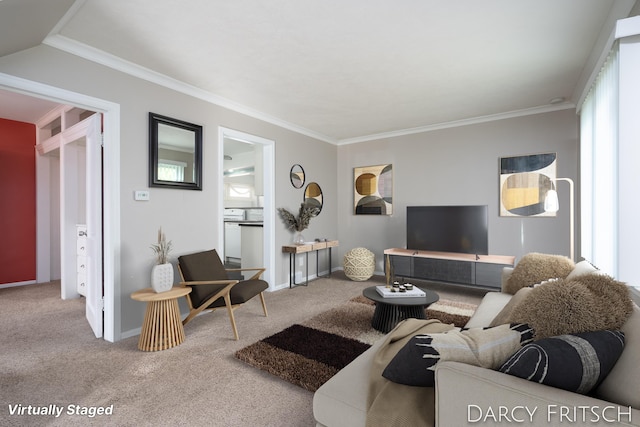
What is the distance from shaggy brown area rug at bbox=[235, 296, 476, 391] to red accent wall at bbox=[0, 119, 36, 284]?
4.67m

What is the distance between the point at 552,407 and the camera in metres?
0.84

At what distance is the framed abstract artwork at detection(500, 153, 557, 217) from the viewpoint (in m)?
4.17

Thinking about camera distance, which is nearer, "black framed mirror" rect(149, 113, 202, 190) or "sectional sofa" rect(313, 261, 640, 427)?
"sectional sofa" rect(313, 261, 640, 427)

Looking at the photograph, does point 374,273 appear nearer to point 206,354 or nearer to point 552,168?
point 552,168

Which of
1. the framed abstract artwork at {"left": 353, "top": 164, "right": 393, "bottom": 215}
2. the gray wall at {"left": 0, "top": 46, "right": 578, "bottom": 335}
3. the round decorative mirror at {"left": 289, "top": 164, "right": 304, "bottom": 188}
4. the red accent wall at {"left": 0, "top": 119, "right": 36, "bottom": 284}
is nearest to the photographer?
the gray wall at {"left": 0, "top": 46, "right": 578, "bottom": 335}

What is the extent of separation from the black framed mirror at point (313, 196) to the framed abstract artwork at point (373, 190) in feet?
2.59

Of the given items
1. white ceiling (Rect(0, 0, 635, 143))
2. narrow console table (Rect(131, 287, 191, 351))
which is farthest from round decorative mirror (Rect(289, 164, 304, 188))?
narrow console table (Rect(131, 287, 191, 351))

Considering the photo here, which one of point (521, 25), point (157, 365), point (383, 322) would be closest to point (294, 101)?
point (521, 25)

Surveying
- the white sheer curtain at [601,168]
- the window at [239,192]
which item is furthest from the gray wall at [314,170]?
the window at [239,192]

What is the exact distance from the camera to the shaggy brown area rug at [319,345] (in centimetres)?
218

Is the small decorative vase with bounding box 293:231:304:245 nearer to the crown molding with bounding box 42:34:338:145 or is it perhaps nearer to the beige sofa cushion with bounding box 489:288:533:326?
the crown molding with bounding box 42:34:338:145

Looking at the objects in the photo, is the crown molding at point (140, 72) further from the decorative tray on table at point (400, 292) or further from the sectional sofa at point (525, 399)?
the sectional sofa at point (525, 399)

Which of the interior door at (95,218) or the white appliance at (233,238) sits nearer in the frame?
the interior door at (95,218)

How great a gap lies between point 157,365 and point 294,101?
3225 mm
